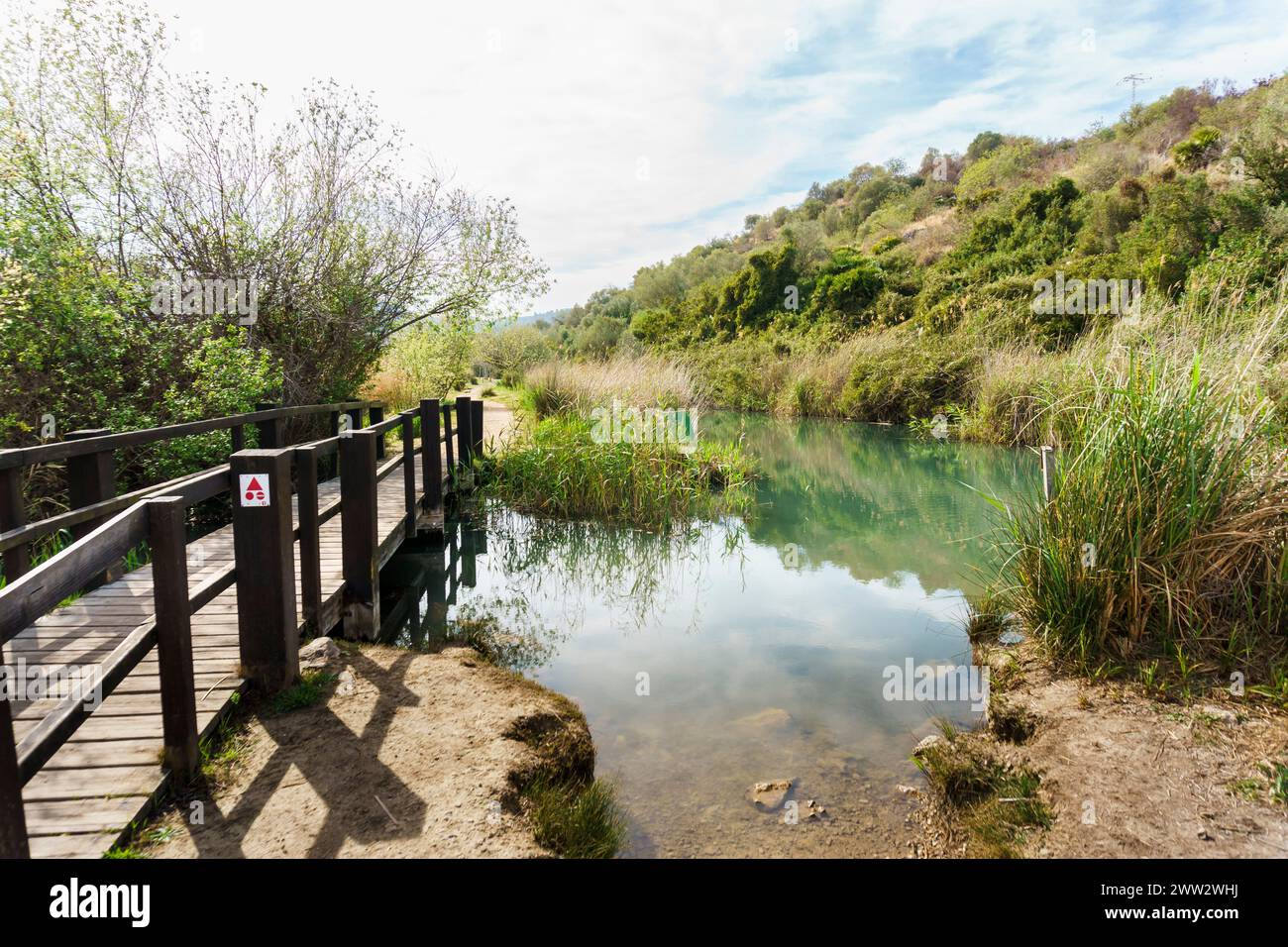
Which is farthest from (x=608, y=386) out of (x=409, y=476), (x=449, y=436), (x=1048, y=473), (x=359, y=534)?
(x=1048, y=473)

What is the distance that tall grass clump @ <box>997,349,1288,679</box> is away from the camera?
12.5 feet

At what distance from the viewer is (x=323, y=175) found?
10.5 m

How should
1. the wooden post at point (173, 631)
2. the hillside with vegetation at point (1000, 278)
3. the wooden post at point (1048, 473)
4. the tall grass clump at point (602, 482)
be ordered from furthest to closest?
the hillside with vegetation at point (1000, 278)
the tall grass clump at point (602, 482)
the wooden post at point (1048, 473)
the wooden post at point (173, 631)

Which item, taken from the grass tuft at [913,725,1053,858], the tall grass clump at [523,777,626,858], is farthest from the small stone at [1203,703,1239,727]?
the tall grass clump at [523,777,626,858]

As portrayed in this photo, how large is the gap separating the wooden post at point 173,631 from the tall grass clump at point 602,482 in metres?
6.25

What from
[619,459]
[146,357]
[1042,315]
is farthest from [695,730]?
[1042,315]

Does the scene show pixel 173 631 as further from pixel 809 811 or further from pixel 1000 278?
pixel 1000 278

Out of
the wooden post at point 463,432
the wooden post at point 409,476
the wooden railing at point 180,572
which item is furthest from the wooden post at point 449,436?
the wooden railing at point 180,572

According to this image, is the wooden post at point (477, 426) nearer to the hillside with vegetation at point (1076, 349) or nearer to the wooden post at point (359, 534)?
the hillside with vegetation at point (1076, 349)

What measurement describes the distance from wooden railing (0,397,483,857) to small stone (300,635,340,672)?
23 centimetres

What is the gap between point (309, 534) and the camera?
13.9 feet

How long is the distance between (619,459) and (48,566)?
7.17m

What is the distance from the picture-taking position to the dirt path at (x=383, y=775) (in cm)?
256
